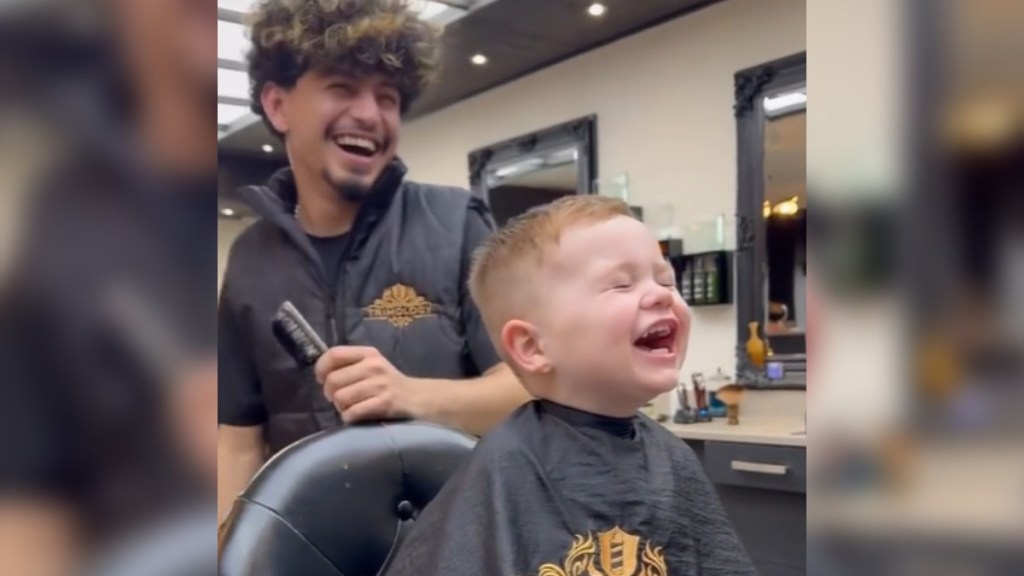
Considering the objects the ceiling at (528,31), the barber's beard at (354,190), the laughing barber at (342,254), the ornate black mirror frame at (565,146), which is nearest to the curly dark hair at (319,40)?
the laughing barber at (342,254)

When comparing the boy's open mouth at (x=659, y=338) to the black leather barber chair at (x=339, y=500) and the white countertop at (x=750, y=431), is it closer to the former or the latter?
the black leather barber chair at (x=339, y=500)

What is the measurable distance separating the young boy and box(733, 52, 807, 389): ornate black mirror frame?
103 inches

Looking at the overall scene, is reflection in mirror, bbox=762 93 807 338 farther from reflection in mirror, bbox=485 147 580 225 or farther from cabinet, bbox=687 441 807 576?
reflection in mirror, bbox=485 147 580 225

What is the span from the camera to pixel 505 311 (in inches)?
43.0

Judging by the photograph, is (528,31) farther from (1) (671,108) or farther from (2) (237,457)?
(2) (237,457)

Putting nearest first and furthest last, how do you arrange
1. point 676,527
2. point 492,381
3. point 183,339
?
point 183,339, point 676,527, point 492,381

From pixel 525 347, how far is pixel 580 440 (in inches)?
4.8

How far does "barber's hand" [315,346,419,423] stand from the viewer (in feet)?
3.30

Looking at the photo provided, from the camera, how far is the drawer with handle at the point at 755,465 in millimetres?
2787

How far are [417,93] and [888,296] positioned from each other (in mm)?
1015

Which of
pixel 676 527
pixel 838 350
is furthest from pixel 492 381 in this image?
pixel 838 350

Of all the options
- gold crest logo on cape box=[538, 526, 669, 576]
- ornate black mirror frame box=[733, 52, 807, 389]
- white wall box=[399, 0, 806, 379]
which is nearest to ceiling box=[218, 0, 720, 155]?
white wall box=[399, 0, 806, 379]

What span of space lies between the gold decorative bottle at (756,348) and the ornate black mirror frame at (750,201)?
0.02m

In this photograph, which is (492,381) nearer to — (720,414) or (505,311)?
(505,311)
